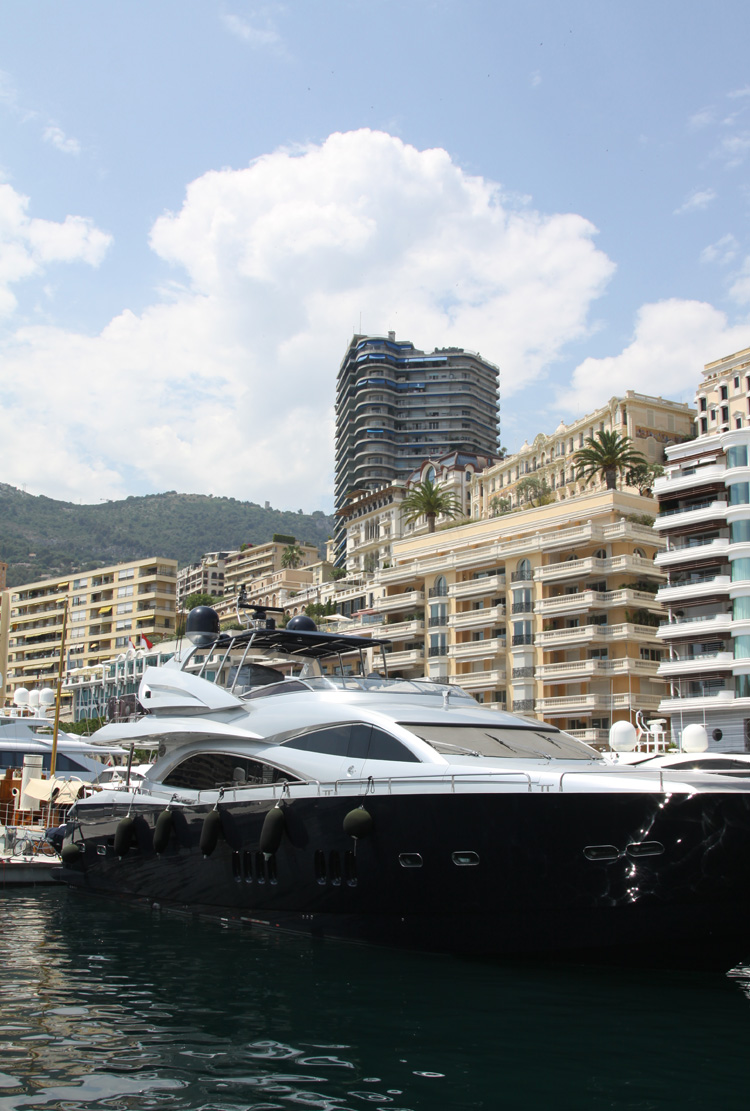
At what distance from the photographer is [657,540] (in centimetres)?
5322

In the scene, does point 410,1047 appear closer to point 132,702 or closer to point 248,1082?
point 248,1082

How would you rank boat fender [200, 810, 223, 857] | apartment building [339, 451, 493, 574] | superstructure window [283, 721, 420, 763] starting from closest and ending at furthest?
superstructure window [283, 721, 420, 763] < boat fender [200, 810, 223, 857] < apartment building [339, 451, 493, 574]

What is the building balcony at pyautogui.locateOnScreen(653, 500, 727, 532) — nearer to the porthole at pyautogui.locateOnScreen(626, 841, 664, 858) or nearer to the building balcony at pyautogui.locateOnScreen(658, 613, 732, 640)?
the building balcony at pyautogui.locateOnScreen(658, 613, 732, 640)

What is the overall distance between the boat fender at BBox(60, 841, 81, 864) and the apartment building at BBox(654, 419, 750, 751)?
31.1m

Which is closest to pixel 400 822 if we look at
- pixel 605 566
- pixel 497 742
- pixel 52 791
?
pixel 497 742

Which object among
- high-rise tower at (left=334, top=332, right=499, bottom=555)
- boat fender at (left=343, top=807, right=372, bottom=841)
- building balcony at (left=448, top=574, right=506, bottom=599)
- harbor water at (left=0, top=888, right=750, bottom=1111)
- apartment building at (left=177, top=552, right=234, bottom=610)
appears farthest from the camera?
apartment building at (left=177, top=552, right=234, bottom=610)

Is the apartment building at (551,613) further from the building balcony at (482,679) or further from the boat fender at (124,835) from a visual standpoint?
the boat fender at (124,835)

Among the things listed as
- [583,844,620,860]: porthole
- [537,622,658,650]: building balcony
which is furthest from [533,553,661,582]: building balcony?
[583,844,620,860]: porthole

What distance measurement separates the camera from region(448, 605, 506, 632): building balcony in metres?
58.0

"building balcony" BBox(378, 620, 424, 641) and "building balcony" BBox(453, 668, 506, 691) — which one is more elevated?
"building balcony" BBox(378, 620, 424, 641)

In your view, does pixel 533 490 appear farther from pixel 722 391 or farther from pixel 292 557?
pixel 292 557

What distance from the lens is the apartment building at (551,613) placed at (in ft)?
168

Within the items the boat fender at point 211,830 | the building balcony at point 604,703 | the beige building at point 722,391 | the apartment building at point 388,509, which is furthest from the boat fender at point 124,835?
the apartment building at point 388,509

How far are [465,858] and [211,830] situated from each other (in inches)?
197
